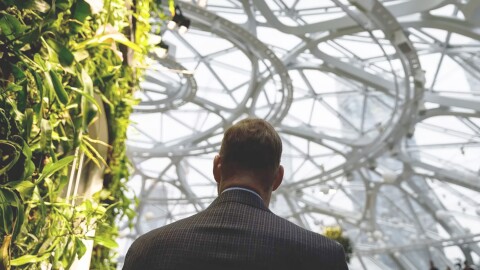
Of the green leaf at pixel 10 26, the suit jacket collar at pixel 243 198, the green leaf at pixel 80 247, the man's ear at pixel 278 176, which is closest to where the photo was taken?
the green leaf at pixel 10 26

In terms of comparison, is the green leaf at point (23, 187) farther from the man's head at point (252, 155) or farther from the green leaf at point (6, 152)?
the man's head at point (252, 155)

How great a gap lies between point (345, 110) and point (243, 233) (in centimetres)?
2277

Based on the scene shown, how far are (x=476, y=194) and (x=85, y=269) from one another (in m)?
27.1

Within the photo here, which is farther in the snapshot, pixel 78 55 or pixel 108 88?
pixel 108 88

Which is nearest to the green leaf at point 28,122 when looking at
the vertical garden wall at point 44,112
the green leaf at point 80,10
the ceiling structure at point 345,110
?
the vertical garden wall at point 44,112

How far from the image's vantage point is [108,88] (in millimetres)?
3500

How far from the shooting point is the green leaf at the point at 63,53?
187 centimetres

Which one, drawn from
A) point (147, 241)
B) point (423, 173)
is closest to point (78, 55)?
point (147, 241)

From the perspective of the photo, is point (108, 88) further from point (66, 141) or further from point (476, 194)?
point (476, 194)

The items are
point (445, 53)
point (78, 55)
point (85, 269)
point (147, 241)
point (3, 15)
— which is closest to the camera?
point (3, 15)

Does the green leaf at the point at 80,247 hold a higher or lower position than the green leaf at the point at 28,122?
lower

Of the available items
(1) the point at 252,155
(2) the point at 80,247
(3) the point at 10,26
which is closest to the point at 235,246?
(1) the point at 252,155

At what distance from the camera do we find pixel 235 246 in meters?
1.76

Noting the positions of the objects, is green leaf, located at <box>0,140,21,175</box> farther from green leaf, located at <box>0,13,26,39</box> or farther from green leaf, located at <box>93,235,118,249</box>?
green leaf, located at <box>93,235,118,249</box>
